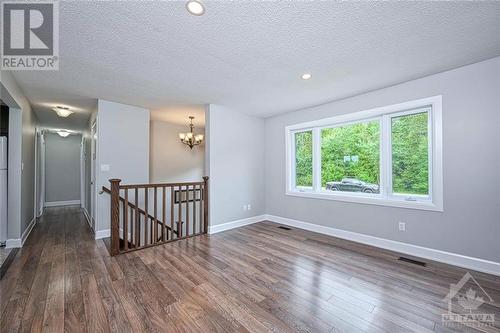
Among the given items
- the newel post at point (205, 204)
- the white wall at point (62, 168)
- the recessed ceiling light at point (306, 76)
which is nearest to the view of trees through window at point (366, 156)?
the recessed ceiling light at point (306, 76)

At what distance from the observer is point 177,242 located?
11.3 ft

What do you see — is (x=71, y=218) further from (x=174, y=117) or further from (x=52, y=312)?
(x=52, y=312)

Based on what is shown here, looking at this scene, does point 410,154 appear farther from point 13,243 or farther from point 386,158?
point 13,243

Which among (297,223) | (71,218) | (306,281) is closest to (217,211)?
(297,223)

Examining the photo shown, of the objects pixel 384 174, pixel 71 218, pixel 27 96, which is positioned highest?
pixel 27 96

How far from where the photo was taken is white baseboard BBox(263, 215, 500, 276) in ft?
7.92

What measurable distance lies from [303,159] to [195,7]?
3523 millimetres

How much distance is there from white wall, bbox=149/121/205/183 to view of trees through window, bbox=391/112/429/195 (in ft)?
17.0

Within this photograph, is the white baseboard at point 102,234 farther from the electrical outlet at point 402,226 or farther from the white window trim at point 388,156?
the electrical outlet at point 402,226

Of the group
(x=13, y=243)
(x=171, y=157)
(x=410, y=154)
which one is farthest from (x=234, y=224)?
(x=13, y=243)

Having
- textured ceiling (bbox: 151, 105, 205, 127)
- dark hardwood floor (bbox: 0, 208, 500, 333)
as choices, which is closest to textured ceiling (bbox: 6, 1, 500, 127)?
textured ceiling (bbox: 151, 105, 205, 127)

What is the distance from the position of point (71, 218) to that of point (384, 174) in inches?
276

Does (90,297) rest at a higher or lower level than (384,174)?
lower

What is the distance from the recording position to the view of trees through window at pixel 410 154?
2938 millimetres
